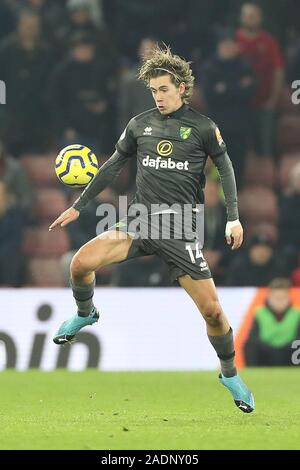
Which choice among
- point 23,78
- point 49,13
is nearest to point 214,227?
point 23,78

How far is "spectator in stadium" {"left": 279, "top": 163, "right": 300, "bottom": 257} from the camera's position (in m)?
14.9

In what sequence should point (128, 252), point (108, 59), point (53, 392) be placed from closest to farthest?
point (128, 252) < point (53, 392) < point (108, 59)

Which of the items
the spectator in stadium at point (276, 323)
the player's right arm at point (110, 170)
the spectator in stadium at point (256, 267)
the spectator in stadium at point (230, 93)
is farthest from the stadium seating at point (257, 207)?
the player's right arm at point (110, 170)

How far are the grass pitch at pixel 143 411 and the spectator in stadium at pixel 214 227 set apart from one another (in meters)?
1.94

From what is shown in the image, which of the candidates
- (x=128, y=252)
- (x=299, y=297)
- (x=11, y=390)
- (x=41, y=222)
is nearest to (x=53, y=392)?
(x=11, y=390)

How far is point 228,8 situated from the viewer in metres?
16.7

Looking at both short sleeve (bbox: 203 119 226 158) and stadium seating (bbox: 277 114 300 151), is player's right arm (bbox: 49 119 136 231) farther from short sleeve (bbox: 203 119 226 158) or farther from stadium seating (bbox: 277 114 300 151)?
stadium seating (bbox: 277 114 300 151)

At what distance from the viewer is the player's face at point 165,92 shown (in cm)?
859

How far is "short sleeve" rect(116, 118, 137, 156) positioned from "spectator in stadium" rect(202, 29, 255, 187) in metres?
6.47

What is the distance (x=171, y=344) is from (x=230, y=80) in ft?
12.0

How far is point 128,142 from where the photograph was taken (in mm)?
8883
